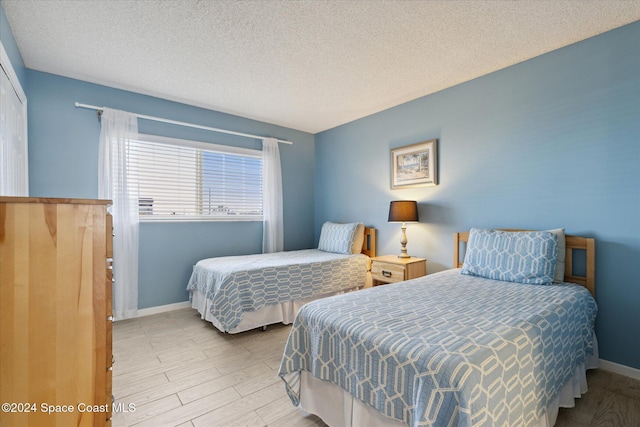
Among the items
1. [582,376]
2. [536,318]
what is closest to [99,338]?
[536,318]

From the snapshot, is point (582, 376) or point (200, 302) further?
point (200, 302)

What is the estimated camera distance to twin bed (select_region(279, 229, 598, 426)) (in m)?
1.07

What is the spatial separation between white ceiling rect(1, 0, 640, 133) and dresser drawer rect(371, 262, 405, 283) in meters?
1.92

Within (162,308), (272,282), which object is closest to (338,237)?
(272,282)

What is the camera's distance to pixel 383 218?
150 inches

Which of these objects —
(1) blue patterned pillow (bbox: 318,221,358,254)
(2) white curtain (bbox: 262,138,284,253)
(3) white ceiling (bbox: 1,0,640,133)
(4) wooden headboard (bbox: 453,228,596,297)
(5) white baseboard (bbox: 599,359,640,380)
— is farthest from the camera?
A: (2) white curtain (bbox: 262,138,284,253)

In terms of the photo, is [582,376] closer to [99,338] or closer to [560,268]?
[560,268]

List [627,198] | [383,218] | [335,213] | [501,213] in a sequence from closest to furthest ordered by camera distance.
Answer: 1. [627,198]
2. [501,213]
3. [383,218]
4. [335,213]

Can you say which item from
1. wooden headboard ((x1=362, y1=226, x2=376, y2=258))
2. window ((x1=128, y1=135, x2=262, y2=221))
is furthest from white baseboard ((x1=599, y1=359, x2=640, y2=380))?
window ((x1=128, y1=135, x2=262, y2=221))

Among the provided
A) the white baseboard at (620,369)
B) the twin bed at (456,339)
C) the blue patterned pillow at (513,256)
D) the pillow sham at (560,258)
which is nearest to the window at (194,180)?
the twin bed at (456,339)

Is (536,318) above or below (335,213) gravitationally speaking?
below

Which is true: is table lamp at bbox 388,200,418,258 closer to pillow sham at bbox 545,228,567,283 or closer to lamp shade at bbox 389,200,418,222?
lamp shade at bbox 389,200,418,222

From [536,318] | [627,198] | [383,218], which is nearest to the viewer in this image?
[536,318]

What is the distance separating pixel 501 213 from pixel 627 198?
0.82m
